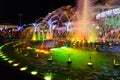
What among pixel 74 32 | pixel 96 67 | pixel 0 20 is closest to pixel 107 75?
pixel 96 67

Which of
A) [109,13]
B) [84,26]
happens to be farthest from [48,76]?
[109,13]

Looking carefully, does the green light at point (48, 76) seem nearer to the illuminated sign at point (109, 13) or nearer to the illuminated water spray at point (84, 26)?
the illuminated water spray at point (84, 26)

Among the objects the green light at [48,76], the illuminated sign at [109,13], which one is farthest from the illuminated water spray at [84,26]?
the green light at [48,76]

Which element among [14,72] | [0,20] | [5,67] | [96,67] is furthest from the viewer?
[0,20]

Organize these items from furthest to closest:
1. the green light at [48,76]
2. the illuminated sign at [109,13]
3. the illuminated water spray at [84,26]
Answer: the illuminated sign at [109,13] → the illuminated water spray at [84,26] → the green light at [48,76]

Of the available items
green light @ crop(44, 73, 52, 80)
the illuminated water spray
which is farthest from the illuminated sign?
green light @ crop(44, 73, 52, 80)

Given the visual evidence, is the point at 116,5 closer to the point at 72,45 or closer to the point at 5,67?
the point at 72,45

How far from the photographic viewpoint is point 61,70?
1451 centimetres

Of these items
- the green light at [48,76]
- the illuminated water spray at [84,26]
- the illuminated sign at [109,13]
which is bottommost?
the green light at [48,76]

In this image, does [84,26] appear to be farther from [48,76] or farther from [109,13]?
[109,13]

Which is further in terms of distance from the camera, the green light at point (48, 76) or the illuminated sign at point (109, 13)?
the illuminated sign at point (109, 13)

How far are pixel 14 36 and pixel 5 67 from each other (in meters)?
31.8

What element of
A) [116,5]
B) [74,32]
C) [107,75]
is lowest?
[107,75]

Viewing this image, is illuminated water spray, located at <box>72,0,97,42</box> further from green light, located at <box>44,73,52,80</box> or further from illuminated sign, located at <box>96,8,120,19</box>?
green light, located at <box>44,73,52,80</box>
